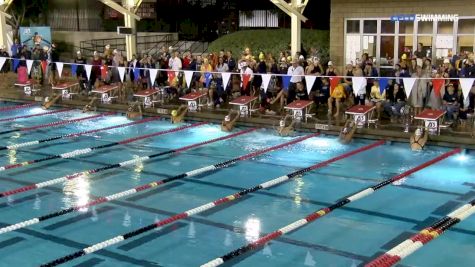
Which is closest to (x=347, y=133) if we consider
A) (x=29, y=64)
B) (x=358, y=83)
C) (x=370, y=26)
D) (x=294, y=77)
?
(x=358, y=83)

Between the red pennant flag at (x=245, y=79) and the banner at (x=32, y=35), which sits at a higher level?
the banner at (x=32, y=35)

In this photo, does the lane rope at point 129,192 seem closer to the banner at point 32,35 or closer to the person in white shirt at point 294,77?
the person in white shirt at point 294,77

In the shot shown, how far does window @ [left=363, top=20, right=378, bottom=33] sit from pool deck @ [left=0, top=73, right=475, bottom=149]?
5.22 metres

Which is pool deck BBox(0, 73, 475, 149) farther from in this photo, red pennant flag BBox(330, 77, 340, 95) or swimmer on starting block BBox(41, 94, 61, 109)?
red pennant flag BBox(330, 77, 340, 95)

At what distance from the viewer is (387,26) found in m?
18.3

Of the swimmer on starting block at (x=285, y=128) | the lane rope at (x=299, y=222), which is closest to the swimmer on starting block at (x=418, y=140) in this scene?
the lane rope at (x=299, y=222)

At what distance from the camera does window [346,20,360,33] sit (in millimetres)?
18734

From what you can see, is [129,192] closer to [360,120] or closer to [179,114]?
[360,120]

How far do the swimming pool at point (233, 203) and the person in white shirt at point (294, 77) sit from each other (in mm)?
1328

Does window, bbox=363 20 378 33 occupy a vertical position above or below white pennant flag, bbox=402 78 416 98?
above

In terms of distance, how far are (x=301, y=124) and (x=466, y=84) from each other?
3487mm

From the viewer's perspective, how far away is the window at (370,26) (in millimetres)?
18494

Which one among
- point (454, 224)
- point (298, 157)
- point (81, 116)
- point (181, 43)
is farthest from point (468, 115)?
point (181, 43)

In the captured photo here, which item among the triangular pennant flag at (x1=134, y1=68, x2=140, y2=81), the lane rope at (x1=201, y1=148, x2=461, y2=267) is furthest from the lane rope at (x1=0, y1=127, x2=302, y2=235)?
the triangular pennant flag at (x1=134, y1=68, x2=140, y2=81)
